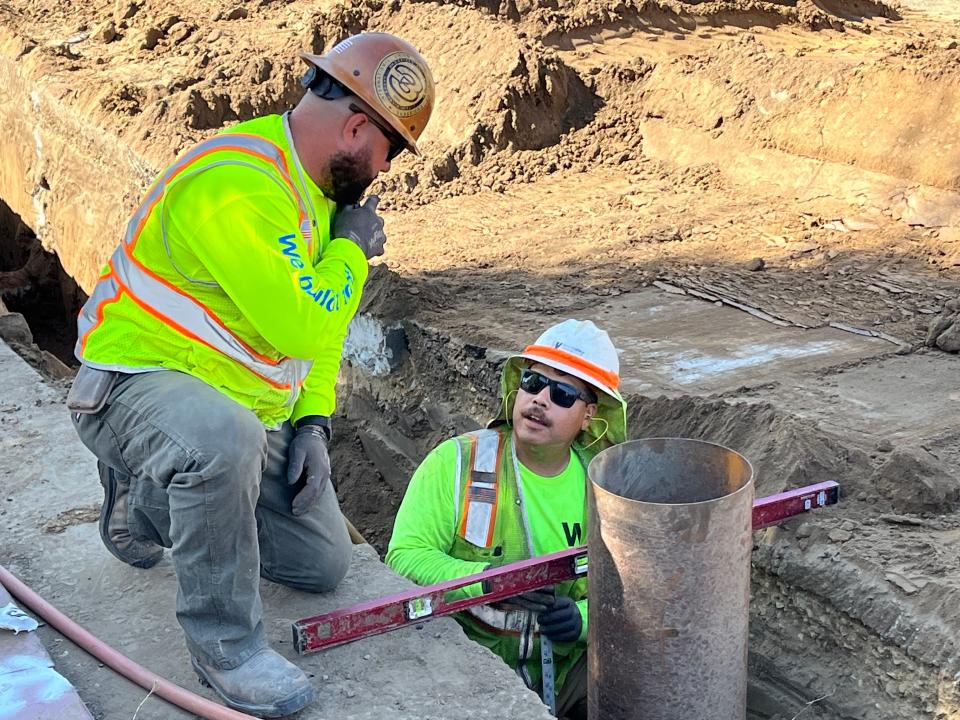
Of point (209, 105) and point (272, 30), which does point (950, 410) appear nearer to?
point (209, 105)

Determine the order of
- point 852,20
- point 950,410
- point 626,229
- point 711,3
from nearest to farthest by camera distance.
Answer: point 950,410, point 626,229, point 711,3, point 852,20

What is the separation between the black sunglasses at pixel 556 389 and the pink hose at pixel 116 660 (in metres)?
1.58

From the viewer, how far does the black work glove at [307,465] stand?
3.66 meters

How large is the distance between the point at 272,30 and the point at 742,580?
36.7 feet

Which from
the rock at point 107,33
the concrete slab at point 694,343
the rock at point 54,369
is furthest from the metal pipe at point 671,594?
the rock at point 107,33

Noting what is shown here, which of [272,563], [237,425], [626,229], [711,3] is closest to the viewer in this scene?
[237,425]

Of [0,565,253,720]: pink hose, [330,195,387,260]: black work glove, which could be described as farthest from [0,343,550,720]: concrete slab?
[330,195,387,260]: black work glove

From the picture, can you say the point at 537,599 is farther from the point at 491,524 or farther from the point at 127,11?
the point at 127,11

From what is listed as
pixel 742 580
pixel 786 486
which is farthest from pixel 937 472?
pixel 742 580

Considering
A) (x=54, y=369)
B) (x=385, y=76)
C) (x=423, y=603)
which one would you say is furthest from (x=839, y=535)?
(x=54, y=369)

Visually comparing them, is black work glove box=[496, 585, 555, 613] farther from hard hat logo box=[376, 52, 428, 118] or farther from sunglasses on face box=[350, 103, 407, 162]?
hard hat logo box=[376, 52, 428, 118]

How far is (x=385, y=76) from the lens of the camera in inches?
129

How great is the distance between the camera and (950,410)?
207 inches

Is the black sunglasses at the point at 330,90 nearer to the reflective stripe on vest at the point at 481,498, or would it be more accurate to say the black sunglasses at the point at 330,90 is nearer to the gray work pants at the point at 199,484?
the gray work pants at the point at 199,484
